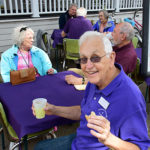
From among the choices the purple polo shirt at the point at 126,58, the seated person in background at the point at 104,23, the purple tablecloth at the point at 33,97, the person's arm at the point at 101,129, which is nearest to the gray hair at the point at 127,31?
the purple polo shirt at the point at 126,58

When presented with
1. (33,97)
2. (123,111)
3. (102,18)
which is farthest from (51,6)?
(123,111)

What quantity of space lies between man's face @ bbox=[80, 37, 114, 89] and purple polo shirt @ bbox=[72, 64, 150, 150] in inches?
3.2

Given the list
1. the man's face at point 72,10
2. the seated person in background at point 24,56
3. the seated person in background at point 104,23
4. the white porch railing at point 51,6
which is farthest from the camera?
the white porch railing at point 51,6

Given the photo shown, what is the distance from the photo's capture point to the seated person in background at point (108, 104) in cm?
117

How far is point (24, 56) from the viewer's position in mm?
3025

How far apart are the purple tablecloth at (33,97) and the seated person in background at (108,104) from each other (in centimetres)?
17

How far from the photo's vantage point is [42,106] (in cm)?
168

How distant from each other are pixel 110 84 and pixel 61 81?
45.8 inches

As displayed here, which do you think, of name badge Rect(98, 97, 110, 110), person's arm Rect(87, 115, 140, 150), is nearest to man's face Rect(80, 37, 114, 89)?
name badge Rect(98, 97, 110, 110)

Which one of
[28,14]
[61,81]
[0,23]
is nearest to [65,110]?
[61,81]

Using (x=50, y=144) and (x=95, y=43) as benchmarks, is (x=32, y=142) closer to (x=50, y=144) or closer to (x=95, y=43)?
(x=50, y=144)

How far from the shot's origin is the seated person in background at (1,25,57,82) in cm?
289

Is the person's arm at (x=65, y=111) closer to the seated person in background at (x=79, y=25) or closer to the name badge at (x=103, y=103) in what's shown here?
the name badge at (x=103, y=103)

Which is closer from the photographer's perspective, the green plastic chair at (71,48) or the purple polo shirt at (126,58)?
the purple polo shirt at (126,58)
